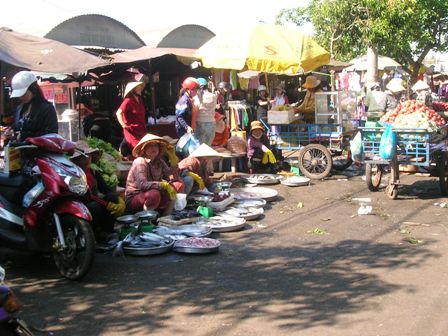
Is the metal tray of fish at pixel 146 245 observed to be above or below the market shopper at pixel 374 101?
below

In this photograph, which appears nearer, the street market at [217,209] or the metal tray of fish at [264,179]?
the street market at [217,209]

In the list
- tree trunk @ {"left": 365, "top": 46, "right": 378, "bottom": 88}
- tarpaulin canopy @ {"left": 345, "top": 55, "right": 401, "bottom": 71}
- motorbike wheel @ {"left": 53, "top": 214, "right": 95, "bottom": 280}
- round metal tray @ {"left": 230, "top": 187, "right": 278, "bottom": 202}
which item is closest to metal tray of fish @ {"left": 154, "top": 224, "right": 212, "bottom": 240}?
motorbike wheel @ {"left": 53, "top": 214, "right": 95, "bottom": 280}

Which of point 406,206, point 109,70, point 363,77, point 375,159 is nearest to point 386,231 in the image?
point 406,206

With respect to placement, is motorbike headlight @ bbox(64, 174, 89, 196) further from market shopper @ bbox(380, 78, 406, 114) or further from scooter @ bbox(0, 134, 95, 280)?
market shopper @ bbox(380, 78, 406, 114)

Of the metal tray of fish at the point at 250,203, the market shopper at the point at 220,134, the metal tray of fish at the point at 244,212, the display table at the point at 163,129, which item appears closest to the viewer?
the metal tray of fish at the point at 244,212

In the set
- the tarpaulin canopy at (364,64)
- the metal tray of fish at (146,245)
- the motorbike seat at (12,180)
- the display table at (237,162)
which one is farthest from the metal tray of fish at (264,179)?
the tarpaulin canopy at (364,64)

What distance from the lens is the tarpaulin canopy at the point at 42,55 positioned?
8.16 m

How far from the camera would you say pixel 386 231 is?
701 centimetres

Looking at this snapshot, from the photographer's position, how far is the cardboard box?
1084 cm

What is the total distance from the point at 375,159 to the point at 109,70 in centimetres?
658

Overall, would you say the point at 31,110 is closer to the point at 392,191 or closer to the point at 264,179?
the point at 264,179

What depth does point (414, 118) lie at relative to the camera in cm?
875

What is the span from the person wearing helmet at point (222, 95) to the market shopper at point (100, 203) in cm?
704

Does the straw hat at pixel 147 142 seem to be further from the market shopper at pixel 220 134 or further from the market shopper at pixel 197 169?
the market shopper at pixel 220 134
